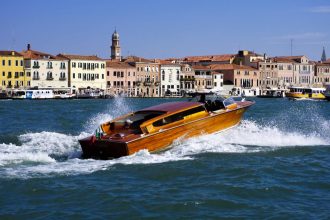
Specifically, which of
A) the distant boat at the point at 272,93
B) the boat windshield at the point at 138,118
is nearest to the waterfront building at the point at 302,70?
the distant boat at the point at 272,93

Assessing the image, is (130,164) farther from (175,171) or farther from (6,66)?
(6,66)

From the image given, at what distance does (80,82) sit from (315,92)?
Answer: 33.0 m

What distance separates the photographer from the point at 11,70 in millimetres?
79875

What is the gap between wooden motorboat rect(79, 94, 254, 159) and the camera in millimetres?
15953

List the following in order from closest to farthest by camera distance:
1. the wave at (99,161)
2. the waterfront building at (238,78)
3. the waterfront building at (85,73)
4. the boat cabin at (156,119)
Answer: the wave at (99,161), the boat cabin at (156,119), the waterfront building at (85,73), the waterfront building at (238,78)

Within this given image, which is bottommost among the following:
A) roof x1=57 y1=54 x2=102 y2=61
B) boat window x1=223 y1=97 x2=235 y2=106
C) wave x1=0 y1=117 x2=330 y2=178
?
wave x1=0 y1=117 x2=330 y2=178

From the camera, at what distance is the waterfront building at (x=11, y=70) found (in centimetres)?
7919

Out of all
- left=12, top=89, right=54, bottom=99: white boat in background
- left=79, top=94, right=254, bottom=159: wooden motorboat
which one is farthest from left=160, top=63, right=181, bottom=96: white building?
left=79, top=94, right=254, bottom=159: wooden motorboat

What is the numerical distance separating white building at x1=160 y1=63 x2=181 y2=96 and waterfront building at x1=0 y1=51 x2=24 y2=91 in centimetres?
2507

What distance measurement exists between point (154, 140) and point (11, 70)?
66.3 metres

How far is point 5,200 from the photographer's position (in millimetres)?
11492

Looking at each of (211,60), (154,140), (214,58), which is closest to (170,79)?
(211,60)

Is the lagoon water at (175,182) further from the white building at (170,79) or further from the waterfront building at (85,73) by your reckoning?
the white building at (170,79)

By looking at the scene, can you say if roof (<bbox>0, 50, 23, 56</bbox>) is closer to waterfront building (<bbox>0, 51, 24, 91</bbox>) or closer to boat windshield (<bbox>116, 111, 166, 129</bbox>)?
waterfront building (<bbox>0, 51, 24, 91</bbox>)
